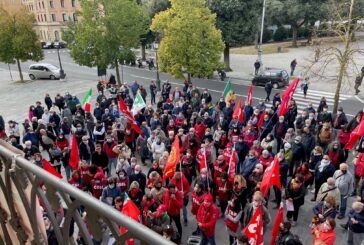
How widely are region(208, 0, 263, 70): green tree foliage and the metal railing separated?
98.3 ft

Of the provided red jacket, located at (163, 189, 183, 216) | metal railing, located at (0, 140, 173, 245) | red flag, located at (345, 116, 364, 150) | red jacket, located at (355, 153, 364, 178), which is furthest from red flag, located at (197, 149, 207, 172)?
metal railing, located at (0, 140, 173, 245)

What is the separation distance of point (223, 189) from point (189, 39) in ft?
53.8

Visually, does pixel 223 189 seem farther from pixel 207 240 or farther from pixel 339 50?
pixel 339 50

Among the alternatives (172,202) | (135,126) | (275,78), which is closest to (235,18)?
(275,78)

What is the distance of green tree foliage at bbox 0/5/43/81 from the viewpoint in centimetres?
3287

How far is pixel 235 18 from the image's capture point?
30.8 m

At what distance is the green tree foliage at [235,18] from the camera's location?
30281 millimetres

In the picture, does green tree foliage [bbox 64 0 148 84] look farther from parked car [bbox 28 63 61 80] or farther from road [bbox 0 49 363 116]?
parked car [bbox 28 63 61 80]

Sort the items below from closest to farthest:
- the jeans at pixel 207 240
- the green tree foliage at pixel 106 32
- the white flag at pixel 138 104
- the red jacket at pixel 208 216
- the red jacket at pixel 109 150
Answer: the red jacket at pixel 208 216 < the jeans at pixel 207 240 < the red jacket at pixel 109 150 < the white flag at pixel 138 104 < the green tree foliage at pixel 106 32

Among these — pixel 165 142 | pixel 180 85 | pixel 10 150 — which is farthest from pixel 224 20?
pixel 10 150

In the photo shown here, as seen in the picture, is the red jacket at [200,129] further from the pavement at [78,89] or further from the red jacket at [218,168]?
the pavement at [78,89]

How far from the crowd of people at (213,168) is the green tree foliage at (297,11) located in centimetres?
2887

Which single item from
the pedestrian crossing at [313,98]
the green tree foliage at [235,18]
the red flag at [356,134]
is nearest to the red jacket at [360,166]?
the red flag at [356,134]

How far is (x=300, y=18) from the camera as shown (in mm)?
43062
